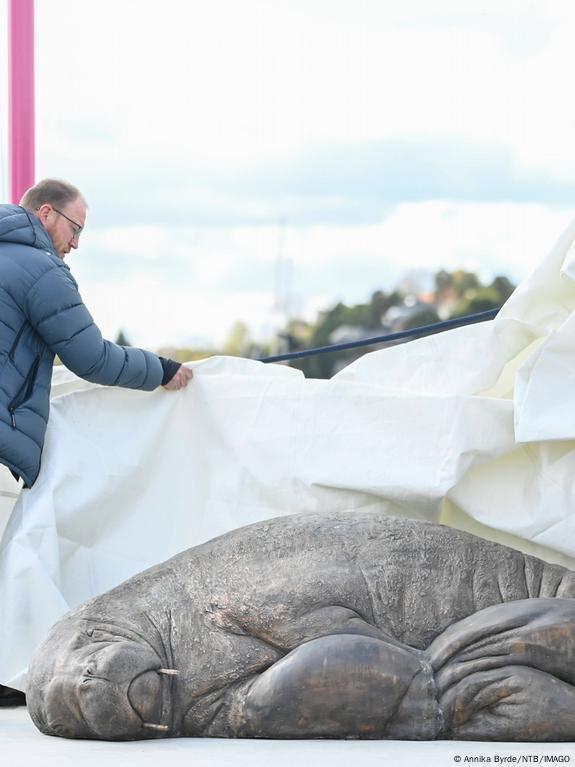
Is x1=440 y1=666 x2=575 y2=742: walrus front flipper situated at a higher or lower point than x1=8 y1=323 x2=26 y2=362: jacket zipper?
lower

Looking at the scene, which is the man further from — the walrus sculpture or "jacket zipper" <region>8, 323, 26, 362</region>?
the walrus sculpture

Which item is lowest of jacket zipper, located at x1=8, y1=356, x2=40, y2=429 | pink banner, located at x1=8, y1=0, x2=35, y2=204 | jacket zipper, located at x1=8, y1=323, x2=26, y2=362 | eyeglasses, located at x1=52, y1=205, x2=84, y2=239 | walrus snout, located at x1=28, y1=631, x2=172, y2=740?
walrus snout, located at x1=28, y1=631, x2=172, y2=740

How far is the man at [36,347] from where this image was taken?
4.75m

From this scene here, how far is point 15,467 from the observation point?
15.6 ft

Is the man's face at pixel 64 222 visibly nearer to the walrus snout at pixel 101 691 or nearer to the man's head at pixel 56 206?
the man's head at pixel 56 206

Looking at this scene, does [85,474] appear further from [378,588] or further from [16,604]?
[378,588]

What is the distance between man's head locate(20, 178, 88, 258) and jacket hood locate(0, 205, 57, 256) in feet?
0.26

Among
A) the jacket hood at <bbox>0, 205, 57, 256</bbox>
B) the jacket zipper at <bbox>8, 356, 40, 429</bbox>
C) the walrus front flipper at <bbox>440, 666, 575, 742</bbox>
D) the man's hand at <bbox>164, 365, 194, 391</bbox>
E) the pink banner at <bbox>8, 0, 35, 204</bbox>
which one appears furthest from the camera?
the pink banner at <bbox>8, 0, 35, 204</bbox>

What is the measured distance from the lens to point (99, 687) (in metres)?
3.63

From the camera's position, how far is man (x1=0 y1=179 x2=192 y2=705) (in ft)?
15.6

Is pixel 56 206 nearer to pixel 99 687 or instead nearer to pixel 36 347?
pixel 36 347

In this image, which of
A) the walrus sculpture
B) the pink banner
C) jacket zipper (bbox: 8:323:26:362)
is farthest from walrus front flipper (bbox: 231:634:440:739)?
the pink banner

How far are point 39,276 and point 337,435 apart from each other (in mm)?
1250

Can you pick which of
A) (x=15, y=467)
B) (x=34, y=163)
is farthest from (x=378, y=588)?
(x=34, y=163)
